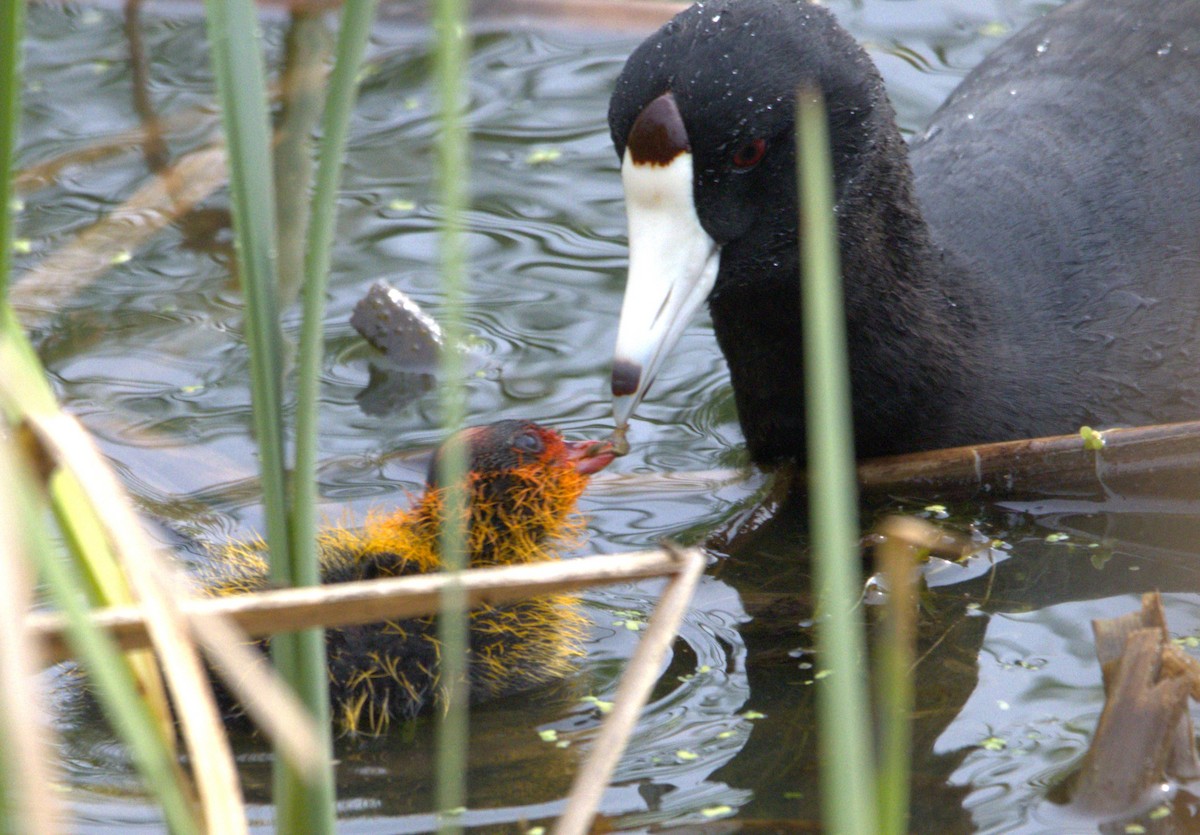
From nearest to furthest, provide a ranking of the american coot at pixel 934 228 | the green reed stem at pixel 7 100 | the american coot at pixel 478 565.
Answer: the green reed stem at pixel 7 100, the american coot at pixel 478 565, the american coot at pixel 934 228

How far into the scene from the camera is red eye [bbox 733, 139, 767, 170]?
2562 mm

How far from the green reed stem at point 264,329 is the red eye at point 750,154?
1.30 metres

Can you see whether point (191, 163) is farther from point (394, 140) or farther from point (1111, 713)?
point (1111, 713)

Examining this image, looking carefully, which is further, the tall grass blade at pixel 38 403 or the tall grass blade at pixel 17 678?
the tall grass blade at pixel 38 403

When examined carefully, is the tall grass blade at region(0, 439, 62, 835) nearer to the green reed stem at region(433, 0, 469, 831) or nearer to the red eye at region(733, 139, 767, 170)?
the green reed stem at region(433, 0, 469, 831)

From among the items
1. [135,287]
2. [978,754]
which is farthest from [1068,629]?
[135,287]

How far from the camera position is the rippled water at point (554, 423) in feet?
7.50

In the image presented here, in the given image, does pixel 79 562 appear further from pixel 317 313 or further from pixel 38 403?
pixel 317 313

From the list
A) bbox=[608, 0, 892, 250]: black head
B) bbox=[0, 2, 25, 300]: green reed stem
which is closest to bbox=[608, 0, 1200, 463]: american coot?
bbox=[608, 0, 892, 250]: black head

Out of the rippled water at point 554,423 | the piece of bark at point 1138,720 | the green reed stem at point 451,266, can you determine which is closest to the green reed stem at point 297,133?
the rippled water at point 554,423

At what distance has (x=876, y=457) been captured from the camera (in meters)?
3.03

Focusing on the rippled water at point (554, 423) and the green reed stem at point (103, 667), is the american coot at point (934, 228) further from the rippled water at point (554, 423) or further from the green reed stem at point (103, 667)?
the green reed stem at point (103, 667)

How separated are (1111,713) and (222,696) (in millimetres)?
1268

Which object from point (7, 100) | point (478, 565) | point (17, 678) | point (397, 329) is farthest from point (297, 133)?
point (17, 678)
